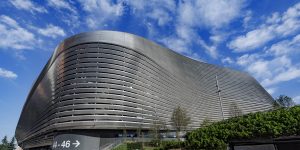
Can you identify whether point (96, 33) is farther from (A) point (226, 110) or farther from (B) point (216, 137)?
(A) point (226, 110)

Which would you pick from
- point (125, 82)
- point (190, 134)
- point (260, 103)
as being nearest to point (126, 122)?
point (125, 82)

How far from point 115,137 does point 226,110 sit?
3467 inches

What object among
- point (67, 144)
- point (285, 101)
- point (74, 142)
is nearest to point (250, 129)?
point (74, 142)

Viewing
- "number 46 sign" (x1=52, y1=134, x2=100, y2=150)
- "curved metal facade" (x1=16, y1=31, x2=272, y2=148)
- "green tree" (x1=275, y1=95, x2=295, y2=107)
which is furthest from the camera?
"green tree" (x1=275, y1=95, x2=295, y2=107)

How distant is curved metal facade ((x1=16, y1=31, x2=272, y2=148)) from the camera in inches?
3091

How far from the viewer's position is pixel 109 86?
270 ft

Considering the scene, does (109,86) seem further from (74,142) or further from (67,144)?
(67,144)

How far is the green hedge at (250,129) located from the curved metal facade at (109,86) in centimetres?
5415

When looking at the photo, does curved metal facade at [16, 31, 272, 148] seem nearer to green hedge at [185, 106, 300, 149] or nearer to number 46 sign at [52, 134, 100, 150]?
number 46 sign at [52, 134, 100, 150]

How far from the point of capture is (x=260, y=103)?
173 metres

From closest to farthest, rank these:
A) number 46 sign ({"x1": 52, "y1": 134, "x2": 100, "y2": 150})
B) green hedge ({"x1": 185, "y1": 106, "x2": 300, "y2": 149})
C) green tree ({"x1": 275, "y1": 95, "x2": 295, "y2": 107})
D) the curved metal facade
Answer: green hedge ({"x1": 185, "y1": 106, "x2": 300, "y2": 149}) → number 46 sign ({"x1": 52, "y1": 134, "x2": 100, "y2": 150}) → the curved metal facade → green tree ({"x1": 275, "y1": 95, "x2": 295, "y2": 107})

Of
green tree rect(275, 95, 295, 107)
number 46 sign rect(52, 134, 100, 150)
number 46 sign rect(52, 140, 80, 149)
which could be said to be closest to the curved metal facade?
number 46 sign rect(52, 134, 100, 150)

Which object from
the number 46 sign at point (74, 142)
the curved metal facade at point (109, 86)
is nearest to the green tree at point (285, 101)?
the curved metal facade at point (109, 86)

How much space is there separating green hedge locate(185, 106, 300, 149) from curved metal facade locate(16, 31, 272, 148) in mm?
54148
